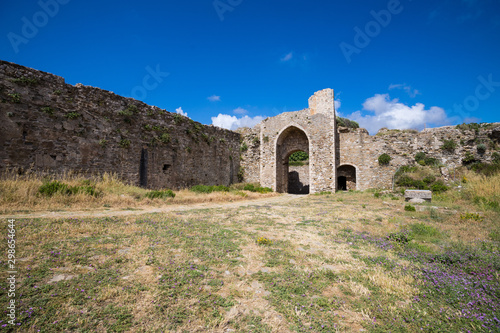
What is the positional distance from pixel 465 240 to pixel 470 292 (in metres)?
2.72

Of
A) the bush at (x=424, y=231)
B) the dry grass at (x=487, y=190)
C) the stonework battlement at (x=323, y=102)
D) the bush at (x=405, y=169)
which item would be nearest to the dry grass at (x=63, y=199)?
the bush at (x=424, y=231)

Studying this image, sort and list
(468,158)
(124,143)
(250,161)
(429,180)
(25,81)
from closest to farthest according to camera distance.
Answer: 1. (25,81)
2. (124,143)
3. (429,180)
4. (468,158)
5. (250,161)

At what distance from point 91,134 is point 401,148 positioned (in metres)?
23.6

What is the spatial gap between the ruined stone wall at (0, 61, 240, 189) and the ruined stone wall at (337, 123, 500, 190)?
14000 mm

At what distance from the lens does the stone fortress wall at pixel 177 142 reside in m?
9.66

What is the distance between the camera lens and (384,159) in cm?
1991

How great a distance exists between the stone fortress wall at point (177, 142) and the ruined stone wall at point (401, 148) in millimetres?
70

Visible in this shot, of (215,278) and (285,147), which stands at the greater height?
(285,147)

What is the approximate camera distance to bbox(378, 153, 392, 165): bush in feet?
65.1

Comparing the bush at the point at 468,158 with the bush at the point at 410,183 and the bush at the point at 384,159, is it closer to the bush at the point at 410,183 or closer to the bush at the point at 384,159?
the bush at the point at 410,183

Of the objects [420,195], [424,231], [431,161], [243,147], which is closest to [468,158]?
[431,161]

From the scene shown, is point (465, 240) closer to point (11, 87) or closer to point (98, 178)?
point (98, 178)

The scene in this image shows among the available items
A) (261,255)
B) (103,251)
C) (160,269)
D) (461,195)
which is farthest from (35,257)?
(461,195)

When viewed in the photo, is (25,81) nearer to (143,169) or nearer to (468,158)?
(143,169)
